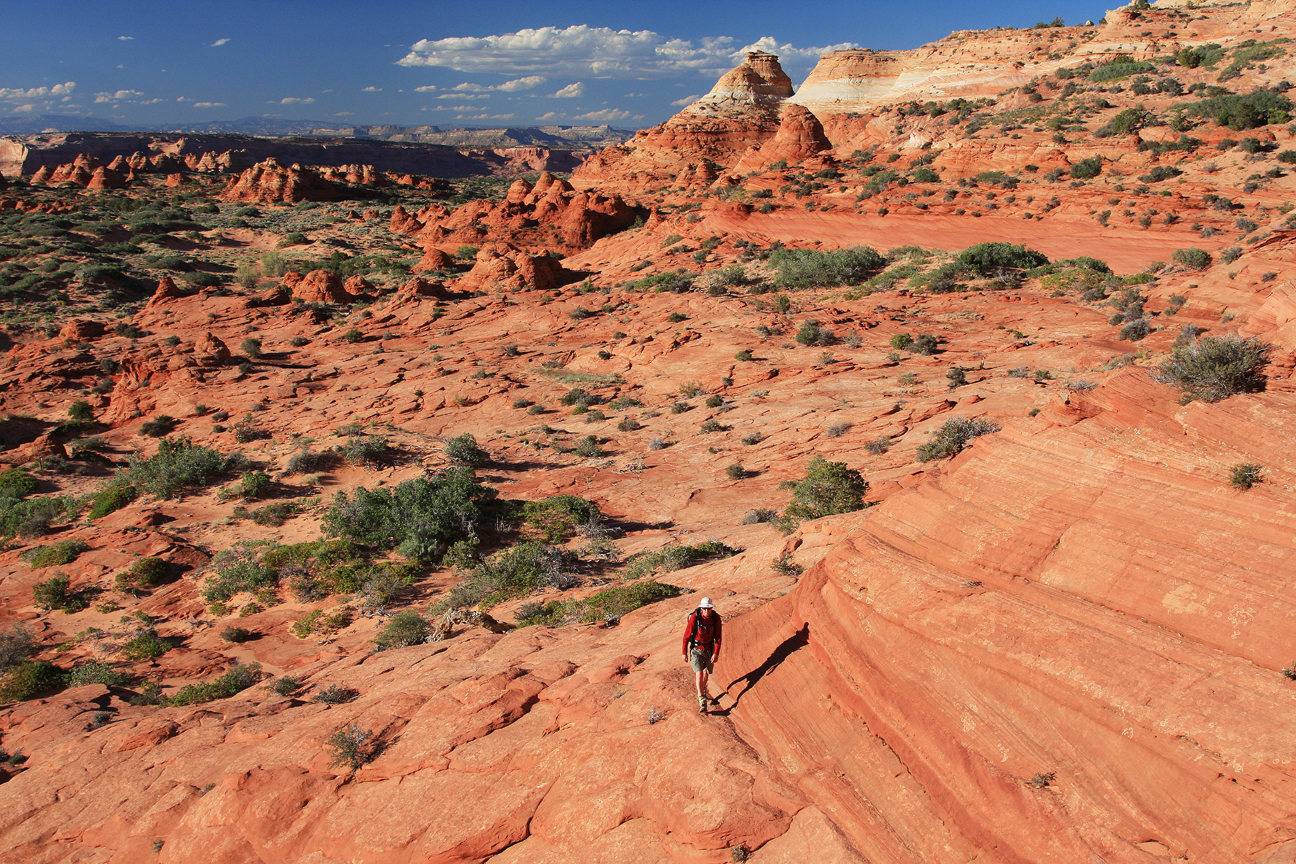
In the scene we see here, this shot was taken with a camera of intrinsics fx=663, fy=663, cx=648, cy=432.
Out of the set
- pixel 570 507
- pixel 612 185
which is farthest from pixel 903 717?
pixel 612 185

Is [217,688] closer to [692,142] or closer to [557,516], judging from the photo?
[557,516]

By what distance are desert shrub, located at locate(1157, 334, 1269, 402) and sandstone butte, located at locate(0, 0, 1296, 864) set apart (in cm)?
14

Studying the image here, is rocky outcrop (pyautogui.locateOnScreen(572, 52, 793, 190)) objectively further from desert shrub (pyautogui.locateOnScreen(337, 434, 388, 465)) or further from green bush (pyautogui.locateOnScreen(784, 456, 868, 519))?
green bush (pyautogui.locateOnScreen(784, 456, 868, 519))

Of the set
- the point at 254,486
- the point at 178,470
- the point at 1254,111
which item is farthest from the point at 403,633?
the point at 1254,111

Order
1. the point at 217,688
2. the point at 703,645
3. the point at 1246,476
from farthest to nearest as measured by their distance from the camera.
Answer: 1. the point at 217,688
2. the point at 703,645
3. the point at 1246,476

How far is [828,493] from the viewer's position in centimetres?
1143

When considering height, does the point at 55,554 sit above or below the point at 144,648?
above

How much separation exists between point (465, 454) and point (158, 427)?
11988 millimetres

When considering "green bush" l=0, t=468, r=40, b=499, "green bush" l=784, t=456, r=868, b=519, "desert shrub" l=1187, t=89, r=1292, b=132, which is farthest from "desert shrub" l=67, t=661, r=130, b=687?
"desert shrub" l=1187, t=89, r=1292, b=132

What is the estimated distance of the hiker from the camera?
5704mm

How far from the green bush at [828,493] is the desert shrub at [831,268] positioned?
17890 mm

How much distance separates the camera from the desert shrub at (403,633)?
9.85m

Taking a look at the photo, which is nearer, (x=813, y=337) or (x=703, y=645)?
(x=703, y=645)

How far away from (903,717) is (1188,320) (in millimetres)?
14639
